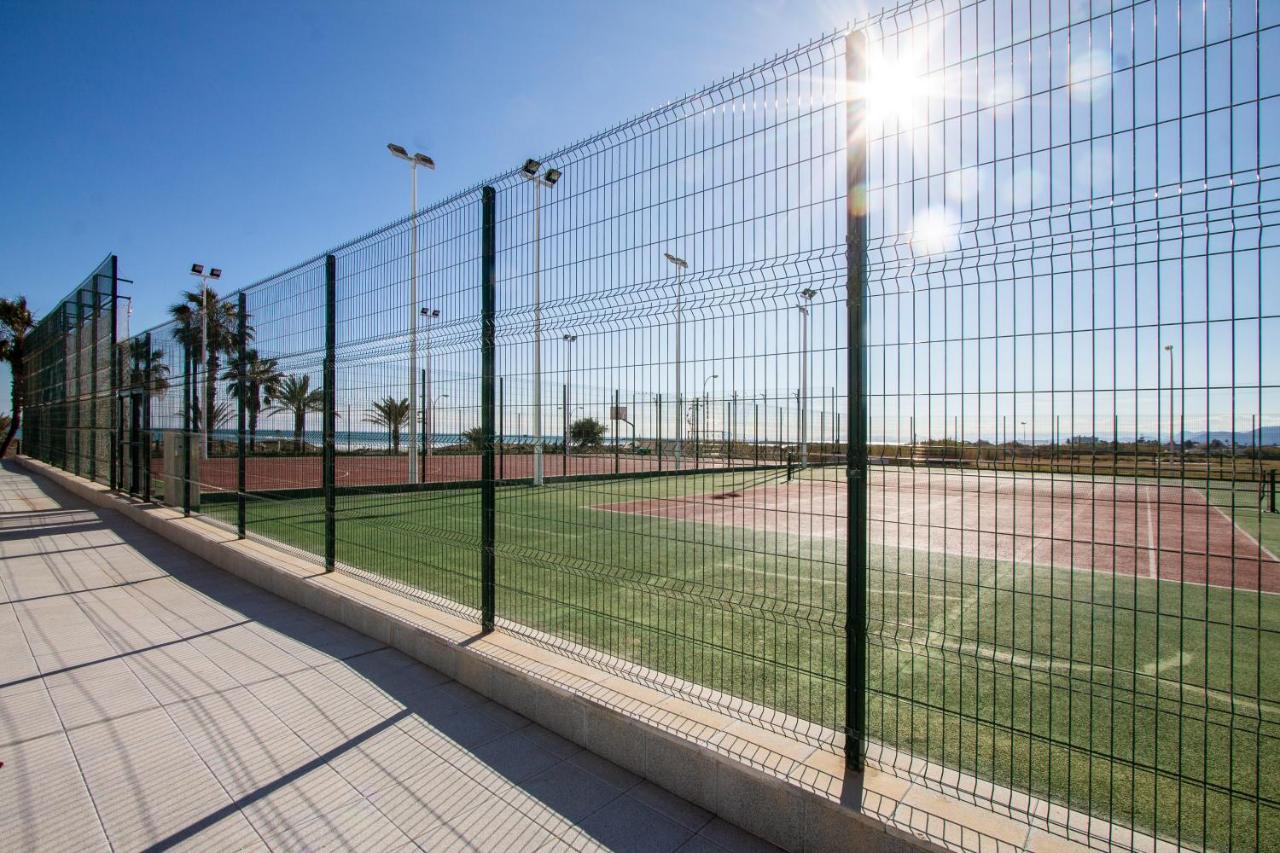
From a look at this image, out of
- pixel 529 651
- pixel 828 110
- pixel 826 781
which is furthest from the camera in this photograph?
pixel 529 651

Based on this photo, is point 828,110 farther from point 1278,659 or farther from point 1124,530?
point 1124,530

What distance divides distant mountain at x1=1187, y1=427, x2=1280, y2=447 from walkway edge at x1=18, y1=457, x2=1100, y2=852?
1.41 m

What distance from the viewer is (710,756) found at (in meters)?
2.76

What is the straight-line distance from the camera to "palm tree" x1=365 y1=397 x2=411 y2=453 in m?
5.88

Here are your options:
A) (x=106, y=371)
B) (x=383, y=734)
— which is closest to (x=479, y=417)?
(x=383, y=734)

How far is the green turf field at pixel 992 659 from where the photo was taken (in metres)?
2.56

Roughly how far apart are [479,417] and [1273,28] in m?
4.13

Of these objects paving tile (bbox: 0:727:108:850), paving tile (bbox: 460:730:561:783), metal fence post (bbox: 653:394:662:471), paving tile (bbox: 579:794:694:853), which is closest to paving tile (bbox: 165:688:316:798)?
paving tile (bbox: 0:727:108:850)

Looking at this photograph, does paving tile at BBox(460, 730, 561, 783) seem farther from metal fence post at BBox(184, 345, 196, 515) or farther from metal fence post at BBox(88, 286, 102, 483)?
metal fence post at BBox(88, 286, 102, 483)

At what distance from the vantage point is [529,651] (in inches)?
156

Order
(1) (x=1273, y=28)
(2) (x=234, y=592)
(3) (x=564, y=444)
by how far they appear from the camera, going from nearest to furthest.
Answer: (1) (x=1273, y=28)
(3) (x=564, y=444)
(2) (x=234, y=592)

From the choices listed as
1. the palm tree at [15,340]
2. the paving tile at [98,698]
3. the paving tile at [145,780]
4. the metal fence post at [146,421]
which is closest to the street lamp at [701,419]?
the paving tile at [145,780]

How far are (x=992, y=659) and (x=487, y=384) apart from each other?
329 centimetres

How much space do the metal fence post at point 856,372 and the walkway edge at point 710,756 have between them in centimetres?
26
